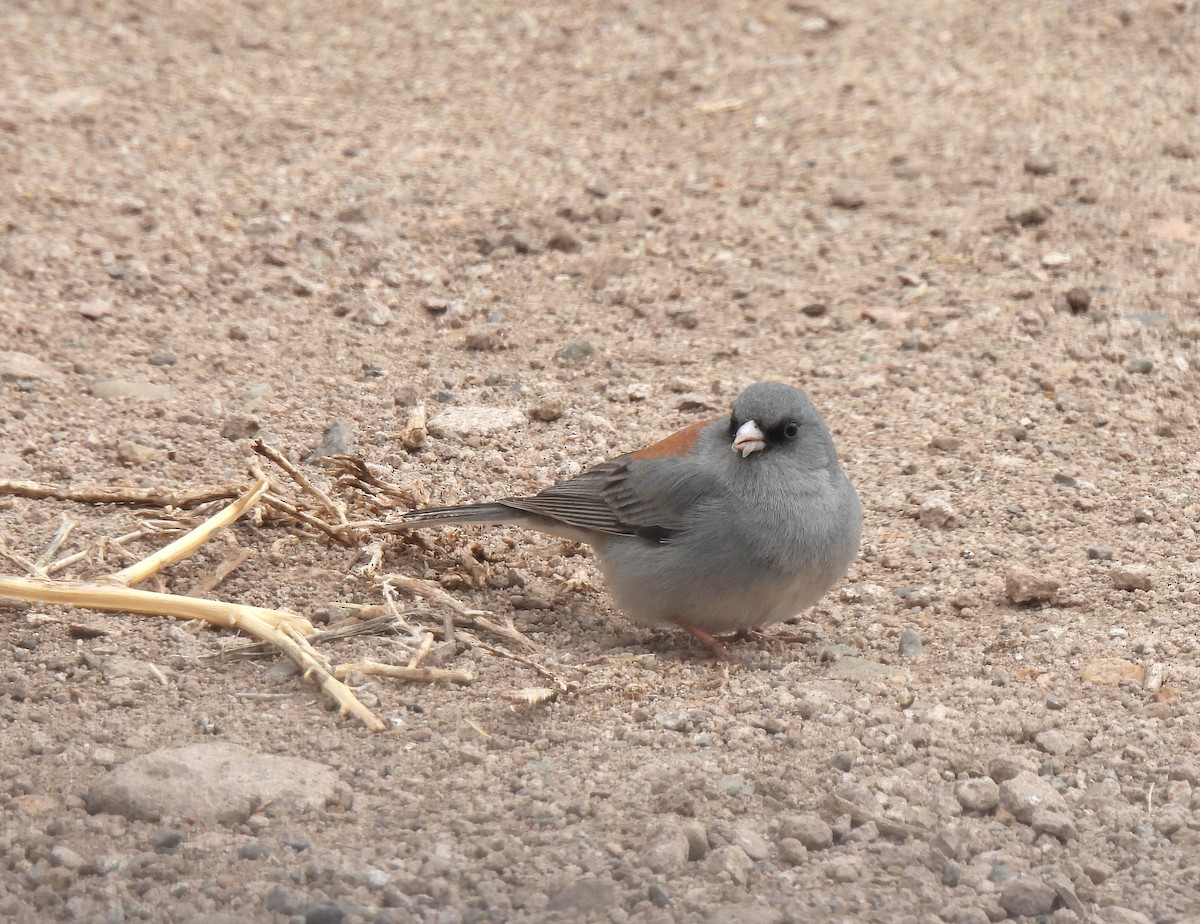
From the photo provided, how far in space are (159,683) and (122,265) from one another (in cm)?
321

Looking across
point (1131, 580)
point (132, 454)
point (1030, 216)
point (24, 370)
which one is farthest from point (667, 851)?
point (1030, 216)

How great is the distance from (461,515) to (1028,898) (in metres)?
2.12

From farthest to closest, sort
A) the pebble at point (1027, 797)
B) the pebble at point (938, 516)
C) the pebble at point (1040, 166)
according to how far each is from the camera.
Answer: the pebble at point (1040, 166) → the pebble at point (938, 516) → the pebble at point (1027, 797)

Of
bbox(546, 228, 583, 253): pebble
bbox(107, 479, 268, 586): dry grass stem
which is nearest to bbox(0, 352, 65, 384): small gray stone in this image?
bbox(107, 479, 268, 586): dry grass stem

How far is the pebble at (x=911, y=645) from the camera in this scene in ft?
14.0

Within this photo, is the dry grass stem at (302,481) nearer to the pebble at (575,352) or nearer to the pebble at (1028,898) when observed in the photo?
the pebble at (575,352)

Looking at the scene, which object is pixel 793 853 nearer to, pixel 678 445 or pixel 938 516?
pixel 678 445

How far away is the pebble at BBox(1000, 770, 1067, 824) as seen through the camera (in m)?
3.35

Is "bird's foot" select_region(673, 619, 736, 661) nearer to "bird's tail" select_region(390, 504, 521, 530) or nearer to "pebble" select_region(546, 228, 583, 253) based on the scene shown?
"bird's tail" select_region(390, 504, 521, 530)

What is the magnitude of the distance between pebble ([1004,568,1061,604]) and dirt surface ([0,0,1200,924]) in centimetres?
2

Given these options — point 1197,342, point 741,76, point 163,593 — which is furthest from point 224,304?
point 1197,342

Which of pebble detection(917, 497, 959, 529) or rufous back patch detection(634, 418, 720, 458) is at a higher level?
rufous back patch detection(634, 418, 720, 458)

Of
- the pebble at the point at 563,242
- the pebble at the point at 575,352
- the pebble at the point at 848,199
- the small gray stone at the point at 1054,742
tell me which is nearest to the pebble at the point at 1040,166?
the pebble at the point at 848,199

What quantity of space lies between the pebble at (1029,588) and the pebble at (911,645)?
35 cm
